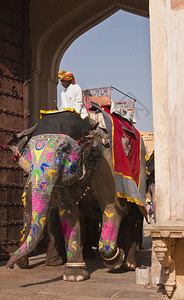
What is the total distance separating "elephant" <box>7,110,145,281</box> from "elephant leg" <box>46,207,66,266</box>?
1.65ft

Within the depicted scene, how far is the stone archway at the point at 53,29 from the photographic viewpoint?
9.78 metres

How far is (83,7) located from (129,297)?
7.03m

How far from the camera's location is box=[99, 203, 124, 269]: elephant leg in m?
5.73

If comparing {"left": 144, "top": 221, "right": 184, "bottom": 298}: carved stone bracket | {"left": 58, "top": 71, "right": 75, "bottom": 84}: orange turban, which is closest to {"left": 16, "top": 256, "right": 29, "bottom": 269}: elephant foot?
{"left": 58, "top": 71, "right": 75, "bottom": 84}: orange turban

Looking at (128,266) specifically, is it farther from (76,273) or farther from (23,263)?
(23,263)

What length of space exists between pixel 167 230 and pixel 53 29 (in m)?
7.14

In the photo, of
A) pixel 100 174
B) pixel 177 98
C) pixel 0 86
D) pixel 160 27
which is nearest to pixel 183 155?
pixel 177 98

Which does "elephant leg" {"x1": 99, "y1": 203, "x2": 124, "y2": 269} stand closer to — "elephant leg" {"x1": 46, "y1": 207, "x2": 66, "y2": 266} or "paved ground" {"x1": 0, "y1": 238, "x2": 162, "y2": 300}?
"paved ground" {"x1": 0, "y1": 238, "x2": 162, "y2": 300}

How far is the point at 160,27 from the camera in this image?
4523 millimetres

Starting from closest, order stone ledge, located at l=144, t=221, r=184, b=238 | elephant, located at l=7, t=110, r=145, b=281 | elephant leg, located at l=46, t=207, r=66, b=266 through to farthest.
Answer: stone ledge, located at l=144, t=221, r=184, b=238 → elephant, located at l=7, t=110, r=145, b=281 → elephant leg, located at l=46, t=207, r=66, b=266

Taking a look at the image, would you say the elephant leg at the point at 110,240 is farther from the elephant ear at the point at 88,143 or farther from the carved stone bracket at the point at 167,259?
the carved stone bracket at the point at 167,259

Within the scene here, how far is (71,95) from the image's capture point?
5914mm

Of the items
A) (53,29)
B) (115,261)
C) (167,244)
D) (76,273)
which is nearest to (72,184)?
(76,273)

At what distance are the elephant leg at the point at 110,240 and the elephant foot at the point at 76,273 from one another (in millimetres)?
385
